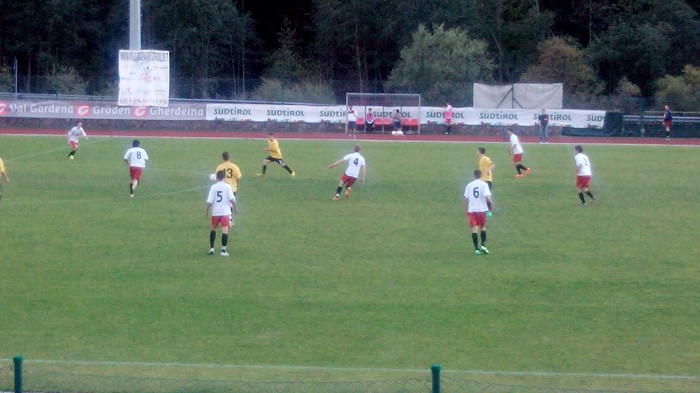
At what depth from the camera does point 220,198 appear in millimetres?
17672

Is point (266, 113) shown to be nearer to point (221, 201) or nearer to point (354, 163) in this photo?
point (354, 163)

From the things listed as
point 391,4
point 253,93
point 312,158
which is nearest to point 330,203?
point 312,158

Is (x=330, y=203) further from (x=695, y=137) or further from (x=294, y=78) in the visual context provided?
(x=294, y=78)

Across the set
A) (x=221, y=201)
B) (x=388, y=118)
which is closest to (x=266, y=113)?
(x=388, y=118)

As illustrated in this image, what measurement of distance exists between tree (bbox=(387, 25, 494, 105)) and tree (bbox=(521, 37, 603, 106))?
11.9 ft

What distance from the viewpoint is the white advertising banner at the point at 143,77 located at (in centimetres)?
3231

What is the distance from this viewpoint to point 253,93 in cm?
6400

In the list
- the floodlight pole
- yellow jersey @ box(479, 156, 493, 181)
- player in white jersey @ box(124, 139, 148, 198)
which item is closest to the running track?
the floodlight pole

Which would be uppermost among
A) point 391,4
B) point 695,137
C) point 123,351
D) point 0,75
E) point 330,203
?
point 391,4

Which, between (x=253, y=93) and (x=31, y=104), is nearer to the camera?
(x=31, y=104)

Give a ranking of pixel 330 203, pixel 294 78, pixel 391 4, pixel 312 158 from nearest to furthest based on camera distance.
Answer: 1. pixel 330 203
2. pixel 312 158
3. pixel 294 78
4. pixel 391 4

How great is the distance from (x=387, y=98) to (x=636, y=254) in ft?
139

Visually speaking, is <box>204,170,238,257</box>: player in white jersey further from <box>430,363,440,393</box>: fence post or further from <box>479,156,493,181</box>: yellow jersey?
<box>430,363,440,393</box>: fence post

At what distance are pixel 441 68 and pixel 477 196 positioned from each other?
1758 inches
